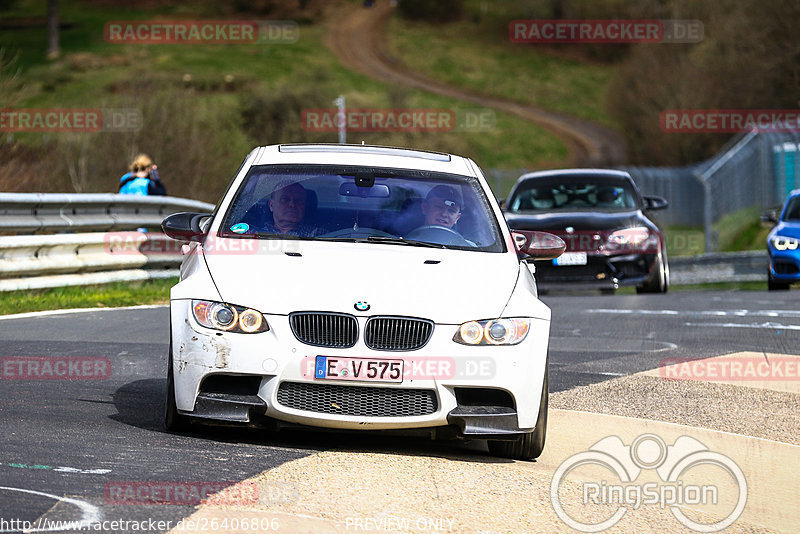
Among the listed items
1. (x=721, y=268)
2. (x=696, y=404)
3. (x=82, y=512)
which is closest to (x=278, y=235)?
(x=82, y=512)

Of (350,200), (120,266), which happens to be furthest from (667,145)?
(350,200)

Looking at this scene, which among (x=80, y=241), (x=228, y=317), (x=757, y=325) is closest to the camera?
(x=228, y=317)

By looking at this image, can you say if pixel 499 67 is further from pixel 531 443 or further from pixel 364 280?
pixel 364 280

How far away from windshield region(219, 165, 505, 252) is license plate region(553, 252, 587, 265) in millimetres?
9124

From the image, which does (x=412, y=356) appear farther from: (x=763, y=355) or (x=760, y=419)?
(x=763, y=355)

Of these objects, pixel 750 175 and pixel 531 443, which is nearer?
pixel 531 443

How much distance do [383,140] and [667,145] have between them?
1989cm

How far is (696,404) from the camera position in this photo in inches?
352

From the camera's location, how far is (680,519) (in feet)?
19.4

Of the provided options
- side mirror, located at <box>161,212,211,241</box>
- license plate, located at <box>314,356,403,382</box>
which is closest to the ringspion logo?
license plate, located at <box>314,356,403,382</box>

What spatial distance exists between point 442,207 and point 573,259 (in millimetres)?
9557

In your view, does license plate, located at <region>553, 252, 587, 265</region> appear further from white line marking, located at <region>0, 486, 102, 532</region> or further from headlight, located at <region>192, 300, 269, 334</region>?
white line marking, located at <region>0, 486, 102, 532</region>

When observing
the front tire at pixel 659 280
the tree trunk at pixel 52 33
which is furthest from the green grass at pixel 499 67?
the front tire at pixel 659 280

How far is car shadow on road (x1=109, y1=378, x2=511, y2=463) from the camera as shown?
6.92 meters
